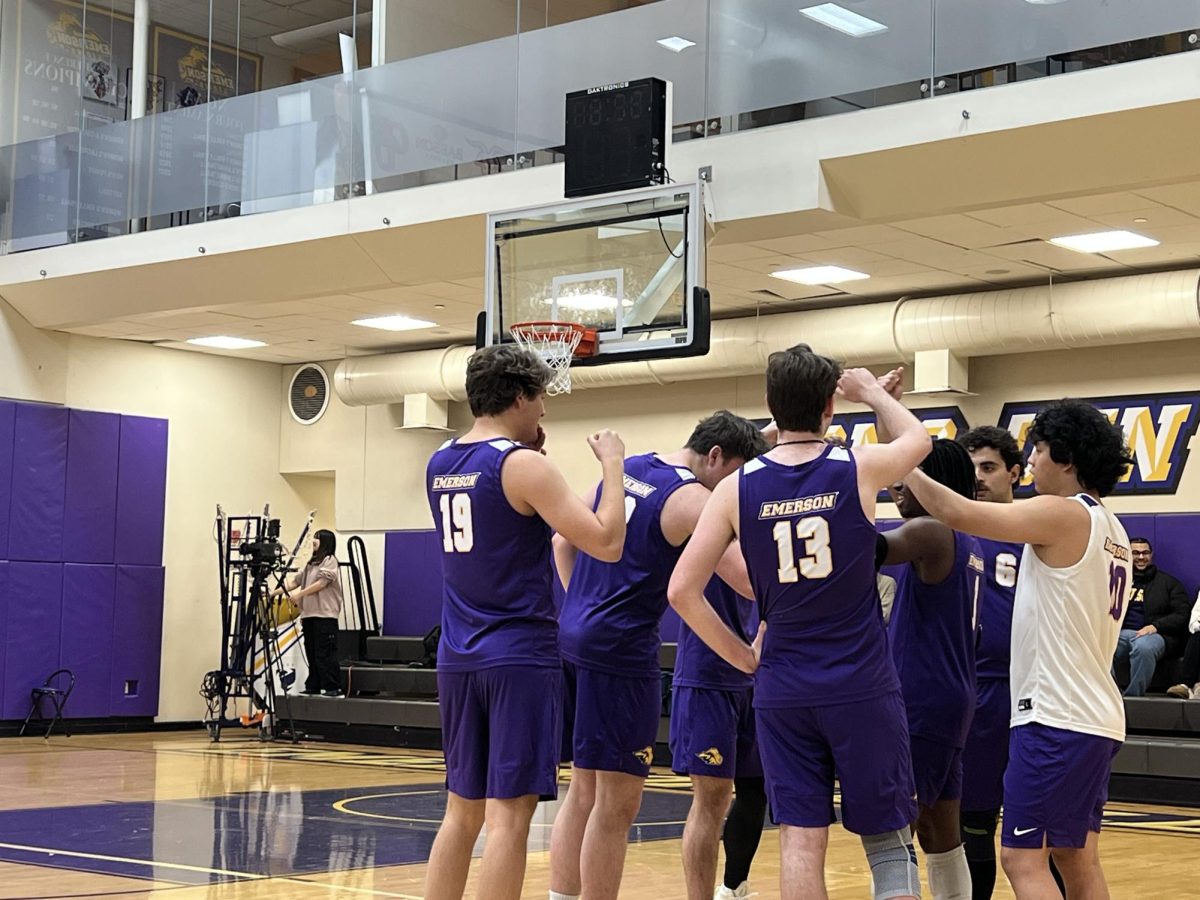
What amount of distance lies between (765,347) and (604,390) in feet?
8.16

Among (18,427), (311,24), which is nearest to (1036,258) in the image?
(311,24)

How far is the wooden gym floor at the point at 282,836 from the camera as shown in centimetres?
642

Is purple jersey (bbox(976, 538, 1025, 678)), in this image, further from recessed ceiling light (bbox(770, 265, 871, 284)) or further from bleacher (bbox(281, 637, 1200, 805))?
recessed ceiling light (bbox(770, 265, 871, 284))

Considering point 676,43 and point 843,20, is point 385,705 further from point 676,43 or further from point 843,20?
point 843,20

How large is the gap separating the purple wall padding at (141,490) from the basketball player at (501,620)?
12.3 m

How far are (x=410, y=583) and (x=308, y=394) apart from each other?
2.68 m

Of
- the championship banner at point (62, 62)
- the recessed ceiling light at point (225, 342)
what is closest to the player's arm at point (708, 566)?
the championship banner at point (62, 62)

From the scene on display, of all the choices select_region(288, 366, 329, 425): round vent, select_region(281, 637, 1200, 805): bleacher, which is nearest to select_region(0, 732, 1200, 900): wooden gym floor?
select_region(281, 637, 1200, 805): bleacher

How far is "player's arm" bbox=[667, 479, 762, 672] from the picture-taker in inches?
157

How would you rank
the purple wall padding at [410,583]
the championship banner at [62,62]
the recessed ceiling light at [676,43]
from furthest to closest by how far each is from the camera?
the purple wall padding at [410,583]
the championship banner at [62,62]
the recessed ceiling light at [676,43]

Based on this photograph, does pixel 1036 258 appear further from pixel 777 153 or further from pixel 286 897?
pixel 286 897

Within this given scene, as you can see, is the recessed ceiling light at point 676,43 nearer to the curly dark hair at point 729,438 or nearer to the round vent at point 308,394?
the curly dark hair at point 729,438

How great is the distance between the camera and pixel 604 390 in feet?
50.2

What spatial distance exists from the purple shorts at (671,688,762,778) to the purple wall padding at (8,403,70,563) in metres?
11.3
